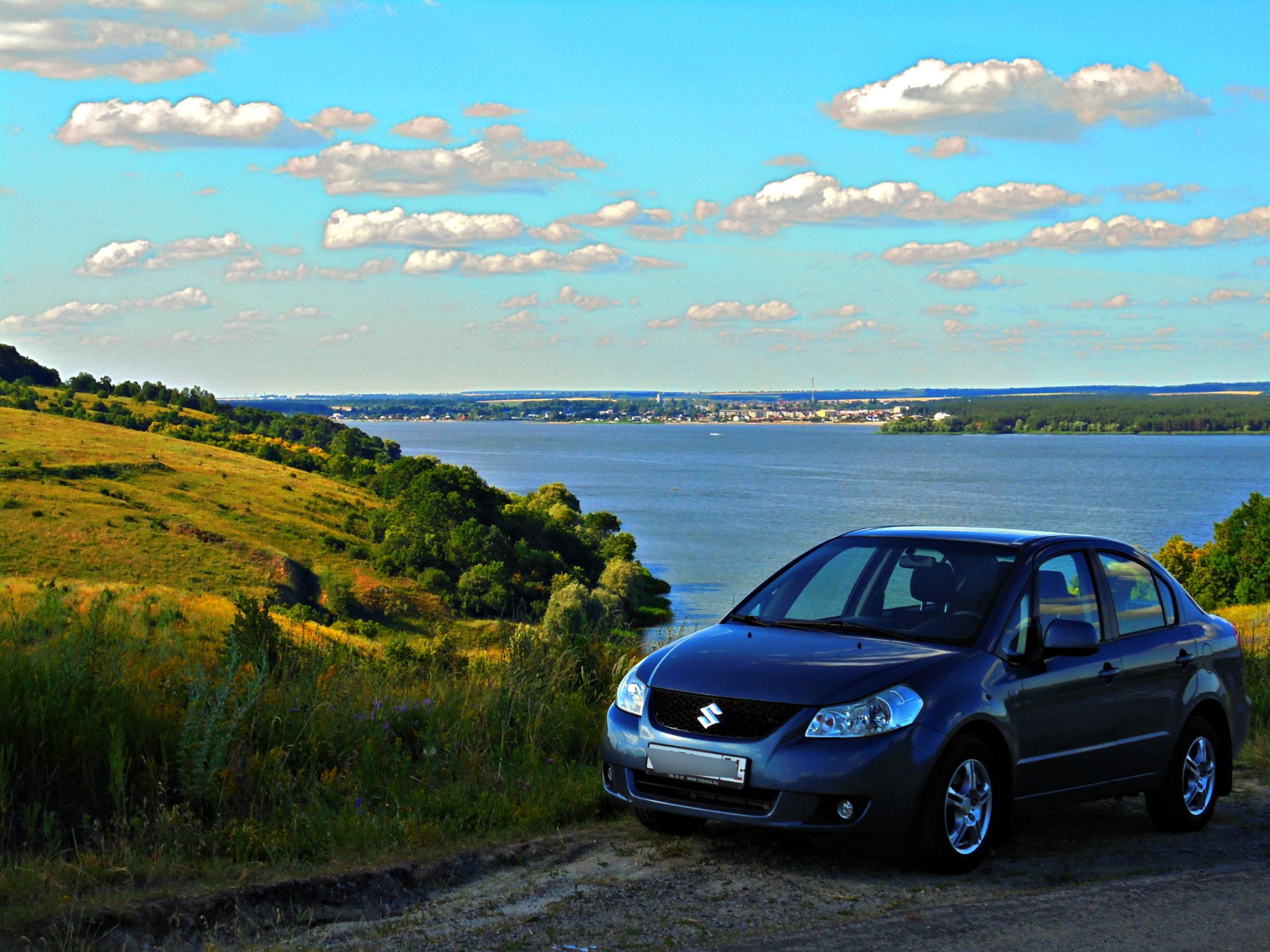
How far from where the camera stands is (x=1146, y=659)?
21.9ft

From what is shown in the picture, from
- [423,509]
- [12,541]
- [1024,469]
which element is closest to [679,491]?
[1024,469]

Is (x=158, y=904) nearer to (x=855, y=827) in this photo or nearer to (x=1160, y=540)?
(x=855, y=827)

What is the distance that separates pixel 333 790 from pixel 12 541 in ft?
250

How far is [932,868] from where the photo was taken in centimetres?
553

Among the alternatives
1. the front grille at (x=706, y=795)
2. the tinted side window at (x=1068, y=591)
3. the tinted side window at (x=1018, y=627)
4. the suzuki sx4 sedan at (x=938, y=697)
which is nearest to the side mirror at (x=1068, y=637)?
the suzuki sx4 sedan at (x=938, y=697)

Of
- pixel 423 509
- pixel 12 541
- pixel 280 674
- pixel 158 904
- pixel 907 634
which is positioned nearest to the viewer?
pixel 158 904

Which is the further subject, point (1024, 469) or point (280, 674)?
point (1024, 469)

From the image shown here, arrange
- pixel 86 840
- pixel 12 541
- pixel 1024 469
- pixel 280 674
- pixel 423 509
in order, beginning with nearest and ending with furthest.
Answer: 1. pixel 86 840
2. pixel 280 674
3. pixel 12 541
4. pixel 423 509
5. pixel 1024 469

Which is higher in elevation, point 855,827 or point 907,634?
point 907,634

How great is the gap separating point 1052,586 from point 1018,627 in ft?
1.44

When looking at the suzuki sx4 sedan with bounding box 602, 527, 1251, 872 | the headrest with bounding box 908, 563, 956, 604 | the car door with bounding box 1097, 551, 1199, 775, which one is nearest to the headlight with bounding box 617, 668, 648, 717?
the suzuki sx4 sedan with bounding box 602, 527, 1251, 872

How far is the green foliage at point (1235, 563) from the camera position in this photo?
61156 mm

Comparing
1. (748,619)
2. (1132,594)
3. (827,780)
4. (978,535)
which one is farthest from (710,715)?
(1132,594)

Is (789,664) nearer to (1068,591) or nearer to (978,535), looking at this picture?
(978,535)
